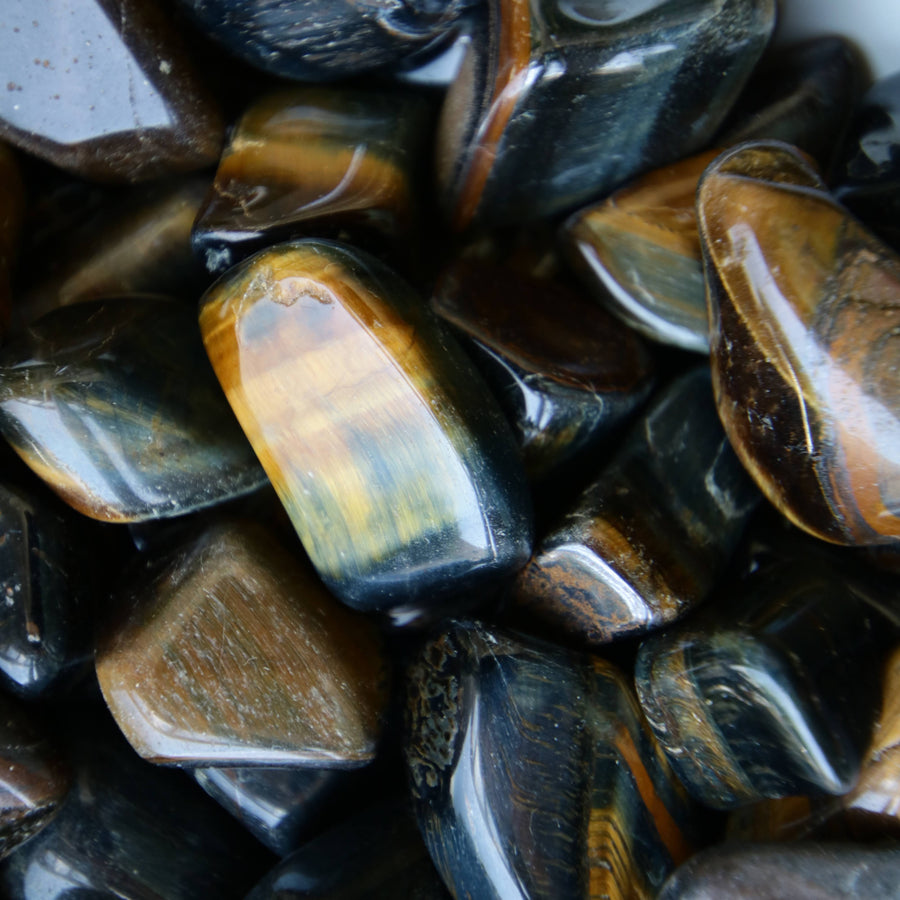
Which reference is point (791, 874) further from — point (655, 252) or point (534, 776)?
point (655, 252)

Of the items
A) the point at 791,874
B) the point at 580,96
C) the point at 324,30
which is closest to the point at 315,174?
the point at 324,30

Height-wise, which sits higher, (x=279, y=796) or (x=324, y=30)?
(x=324, y=30)

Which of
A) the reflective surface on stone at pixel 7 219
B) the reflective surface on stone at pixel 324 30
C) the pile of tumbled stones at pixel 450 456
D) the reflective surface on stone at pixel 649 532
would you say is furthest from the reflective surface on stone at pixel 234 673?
the reflective surface on stone at pixel 324 30

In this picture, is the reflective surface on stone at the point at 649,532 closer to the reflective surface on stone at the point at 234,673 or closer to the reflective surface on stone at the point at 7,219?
the reflective surface on stone at the point at 234,673

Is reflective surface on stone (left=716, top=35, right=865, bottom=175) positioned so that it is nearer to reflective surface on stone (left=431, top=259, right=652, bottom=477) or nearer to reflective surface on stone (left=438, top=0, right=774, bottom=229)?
reflective surface on stone (left=438, top=0, right=774, bottom=229)

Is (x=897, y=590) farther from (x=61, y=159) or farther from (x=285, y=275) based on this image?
(x=61, y=159)

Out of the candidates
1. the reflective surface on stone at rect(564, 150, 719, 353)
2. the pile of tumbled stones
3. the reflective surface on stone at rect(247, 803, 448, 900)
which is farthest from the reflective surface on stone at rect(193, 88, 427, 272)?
the reflective surface on stone at rect(247, 803, 448, 900)
